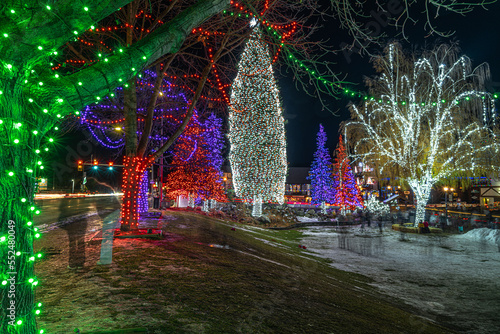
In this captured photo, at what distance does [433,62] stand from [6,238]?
2159 cm

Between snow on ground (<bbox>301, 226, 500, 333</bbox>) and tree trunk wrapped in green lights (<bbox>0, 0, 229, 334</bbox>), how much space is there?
645 cm

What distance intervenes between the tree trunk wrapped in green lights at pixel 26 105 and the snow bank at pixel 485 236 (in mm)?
18466

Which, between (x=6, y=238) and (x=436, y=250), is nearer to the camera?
(x=6, y=238)

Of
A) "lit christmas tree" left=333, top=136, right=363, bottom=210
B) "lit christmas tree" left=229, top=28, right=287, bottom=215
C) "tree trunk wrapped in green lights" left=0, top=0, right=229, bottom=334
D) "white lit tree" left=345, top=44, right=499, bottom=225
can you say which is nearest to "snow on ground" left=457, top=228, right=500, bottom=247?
"white lit tree" left=345, top=44, right=499, bottom=225

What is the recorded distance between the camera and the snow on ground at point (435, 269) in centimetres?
624

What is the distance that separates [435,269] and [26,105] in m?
11.2

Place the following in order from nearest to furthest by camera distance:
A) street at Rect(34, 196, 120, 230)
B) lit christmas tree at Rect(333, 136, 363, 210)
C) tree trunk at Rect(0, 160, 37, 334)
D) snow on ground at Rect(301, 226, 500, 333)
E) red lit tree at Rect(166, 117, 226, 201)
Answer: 1. tree trunk at Rect(0, 160, 37, 334)
2. snow on ground at Rect(301, 226, 500, 333)
3. street at Rect(34, 196, 120, 230)
4. red lit tree at Rect(166, 117, 226, 201)
5. lit christmas tree at Rect(333, 136, 363, 210)

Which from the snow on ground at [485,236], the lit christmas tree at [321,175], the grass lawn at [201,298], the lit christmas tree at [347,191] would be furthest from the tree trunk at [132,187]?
the lit christmas tree at [321,175]

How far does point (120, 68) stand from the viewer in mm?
3031

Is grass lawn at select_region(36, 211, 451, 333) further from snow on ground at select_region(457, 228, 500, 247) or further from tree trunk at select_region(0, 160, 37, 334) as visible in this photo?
snow on ground at select_region(457, 228, 500, 247)

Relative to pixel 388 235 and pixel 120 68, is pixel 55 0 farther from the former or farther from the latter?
pixel 388 235

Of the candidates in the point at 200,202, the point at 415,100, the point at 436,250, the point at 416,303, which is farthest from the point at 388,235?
the point at 200,202

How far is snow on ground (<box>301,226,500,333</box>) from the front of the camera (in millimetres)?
6238

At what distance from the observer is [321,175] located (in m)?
36.3
